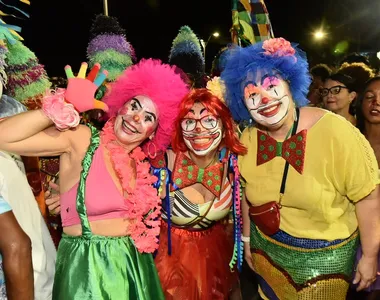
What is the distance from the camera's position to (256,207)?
7.64ft

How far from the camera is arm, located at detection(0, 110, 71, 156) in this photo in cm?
169

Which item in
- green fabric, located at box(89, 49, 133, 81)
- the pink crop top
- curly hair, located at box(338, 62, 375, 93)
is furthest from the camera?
curly hair, located at box(338, 62, 375, 93)

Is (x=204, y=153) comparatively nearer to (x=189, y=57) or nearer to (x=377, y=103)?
(x=377, y=103)

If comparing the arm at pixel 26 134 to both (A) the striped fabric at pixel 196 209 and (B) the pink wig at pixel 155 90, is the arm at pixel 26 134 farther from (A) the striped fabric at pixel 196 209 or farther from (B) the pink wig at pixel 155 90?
(A) the striped fabric at pixel 196 209

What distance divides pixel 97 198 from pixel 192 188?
30.8 inches

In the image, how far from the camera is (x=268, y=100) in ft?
7.25

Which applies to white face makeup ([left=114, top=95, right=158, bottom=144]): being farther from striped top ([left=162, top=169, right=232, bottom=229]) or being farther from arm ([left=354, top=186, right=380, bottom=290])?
arm ([left=354, top=186, right=380, bottom=290])

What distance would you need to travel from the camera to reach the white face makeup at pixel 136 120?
7.06ft

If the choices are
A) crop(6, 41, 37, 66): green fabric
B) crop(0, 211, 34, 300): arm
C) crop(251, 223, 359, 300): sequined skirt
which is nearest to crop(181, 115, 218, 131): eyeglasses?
crop(251, 223, 359, 300): sequined skirt

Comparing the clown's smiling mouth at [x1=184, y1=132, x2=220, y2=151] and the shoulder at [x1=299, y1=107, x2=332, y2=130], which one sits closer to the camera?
the shoulder at [x1=299, y1=107, x2=332, y2=130]

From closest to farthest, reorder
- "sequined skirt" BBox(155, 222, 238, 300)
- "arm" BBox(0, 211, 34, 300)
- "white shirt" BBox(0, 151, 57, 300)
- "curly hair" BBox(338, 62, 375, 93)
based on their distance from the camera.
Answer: "arm" BBox(0, 211, 34, 300) → "white shirt" BBox(0, 151, 57, 300) → "sequined skirt" BBox(155, 222, 238, 300) → "curly hair" BBox(338, 62, 375, 93)

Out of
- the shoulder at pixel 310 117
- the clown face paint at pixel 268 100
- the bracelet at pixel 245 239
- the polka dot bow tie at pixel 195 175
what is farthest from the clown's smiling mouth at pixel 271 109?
the bracelet at pixel 245 239

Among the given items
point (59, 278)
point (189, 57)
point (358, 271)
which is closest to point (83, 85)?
point (59, 278)

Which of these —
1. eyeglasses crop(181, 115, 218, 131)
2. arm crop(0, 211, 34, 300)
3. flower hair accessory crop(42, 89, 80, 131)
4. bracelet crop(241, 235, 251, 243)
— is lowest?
bracelet crop(241, 235, 251, 243)
